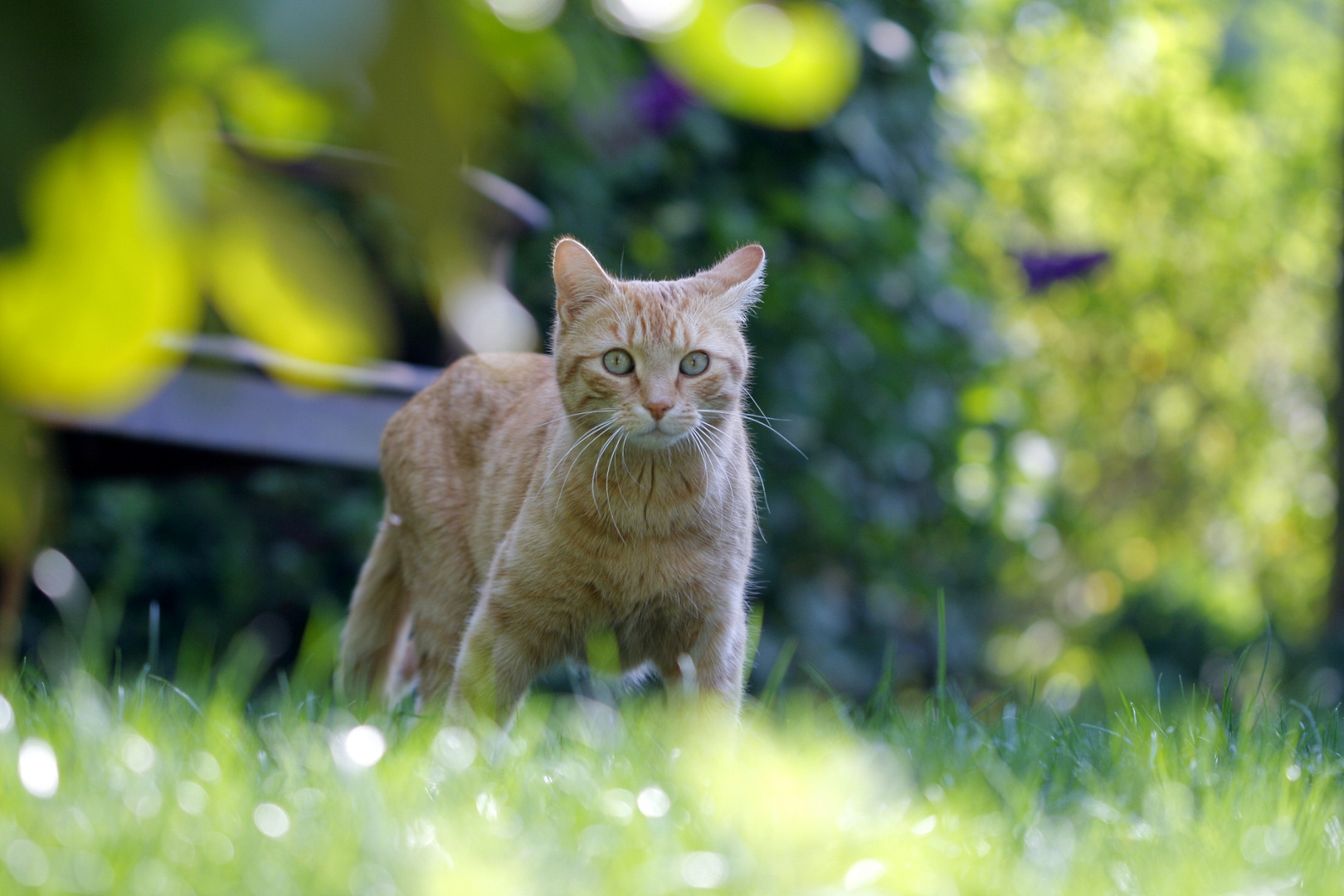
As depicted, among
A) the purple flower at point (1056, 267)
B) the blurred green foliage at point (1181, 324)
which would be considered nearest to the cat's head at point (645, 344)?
the purple flower at point (1056, 267)

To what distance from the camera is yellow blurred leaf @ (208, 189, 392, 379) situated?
639mm

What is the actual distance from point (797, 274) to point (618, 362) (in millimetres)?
1766

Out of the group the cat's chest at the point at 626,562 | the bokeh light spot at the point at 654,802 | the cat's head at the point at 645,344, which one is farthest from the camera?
the cat's head at the point at 645,344

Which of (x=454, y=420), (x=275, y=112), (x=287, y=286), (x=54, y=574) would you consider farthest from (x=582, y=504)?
(x=54, y=574)

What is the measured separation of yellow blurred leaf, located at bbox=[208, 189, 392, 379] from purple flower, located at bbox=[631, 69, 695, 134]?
7.66 feet

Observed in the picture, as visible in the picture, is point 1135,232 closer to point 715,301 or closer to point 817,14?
point 715,301

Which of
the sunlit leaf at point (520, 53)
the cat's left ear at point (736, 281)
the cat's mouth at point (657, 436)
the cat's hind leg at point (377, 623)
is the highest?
the sunlit leaf at point (520, 53)

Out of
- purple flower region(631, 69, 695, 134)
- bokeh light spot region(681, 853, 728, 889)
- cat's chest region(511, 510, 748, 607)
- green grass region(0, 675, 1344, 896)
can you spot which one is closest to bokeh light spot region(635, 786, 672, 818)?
green grass region(0, 675, 1344, 896)

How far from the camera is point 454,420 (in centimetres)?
299

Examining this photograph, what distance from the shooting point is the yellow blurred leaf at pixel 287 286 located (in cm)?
64

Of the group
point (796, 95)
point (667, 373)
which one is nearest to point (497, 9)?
point (796, 95)

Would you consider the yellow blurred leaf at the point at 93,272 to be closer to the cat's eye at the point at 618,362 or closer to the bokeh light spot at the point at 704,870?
the bokeh light spot at the point at 704,870

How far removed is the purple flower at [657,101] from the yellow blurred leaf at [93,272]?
2.35 meters

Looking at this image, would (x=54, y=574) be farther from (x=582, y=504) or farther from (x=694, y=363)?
(x=694, y=363)
